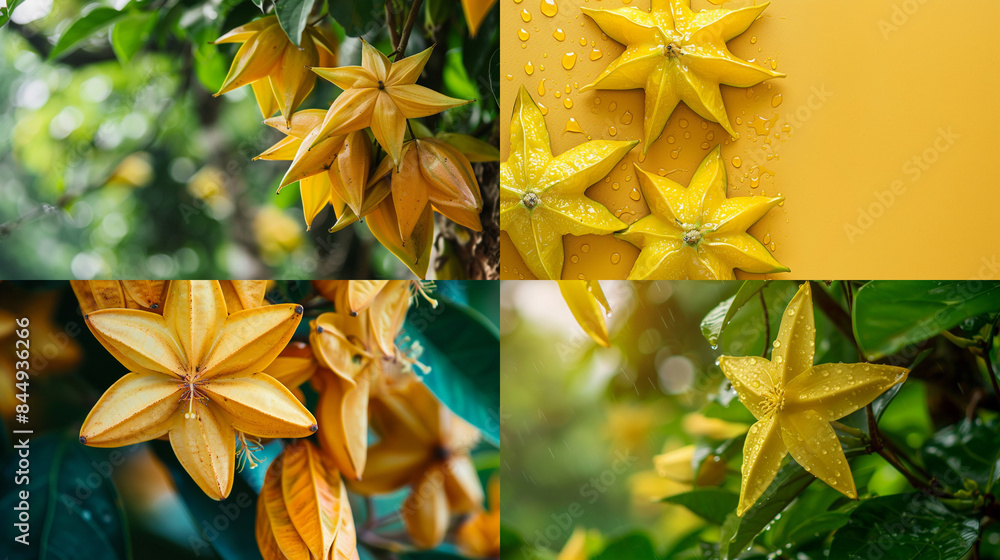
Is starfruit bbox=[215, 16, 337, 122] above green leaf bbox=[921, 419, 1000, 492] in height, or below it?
above

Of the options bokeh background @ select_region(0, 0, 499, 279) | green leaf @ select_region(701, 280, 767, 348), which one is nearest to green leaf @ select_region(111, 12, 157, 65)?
bokeh background @ select_region(0, 0, 499, 279)

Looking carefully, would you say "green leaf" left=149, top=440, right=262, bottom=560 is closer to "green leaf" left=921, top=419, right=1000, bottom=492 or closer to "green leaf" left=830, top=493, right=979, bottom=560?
"green leaf" left=830, top=493, right=979, bottom=560

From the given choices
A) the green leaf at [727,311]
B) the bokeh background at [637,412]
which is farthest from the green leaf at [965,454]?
the green leaf at [727,311]

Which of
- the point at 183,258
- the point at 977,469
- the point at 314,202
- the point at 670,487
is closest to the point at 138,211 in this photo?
the point at 183,258

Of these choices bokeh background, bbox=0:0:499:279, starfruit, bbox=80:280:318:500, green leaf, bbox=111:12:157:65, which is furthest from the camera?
bokeh background, bbox=0:0:499:279

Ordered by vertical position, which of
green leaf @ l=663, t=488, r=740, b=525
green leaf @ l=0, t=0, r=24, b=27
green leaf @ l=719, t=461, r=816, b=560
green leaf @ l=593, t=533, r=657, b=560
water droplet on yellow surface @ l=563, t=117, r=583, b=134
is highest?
water droplet on yellow surface @ l=563, t=117, r=583, b=134

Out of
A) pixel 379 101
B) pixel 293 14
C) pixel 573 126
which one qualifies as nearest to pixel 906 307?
pixel 573 126

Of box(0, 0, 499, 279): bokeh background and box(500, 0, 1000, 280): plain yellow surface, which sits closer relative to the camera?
box(500, 0, 1000, 280): plain yellow surface

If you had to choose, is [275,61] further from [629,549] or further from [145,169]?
[629,549]
